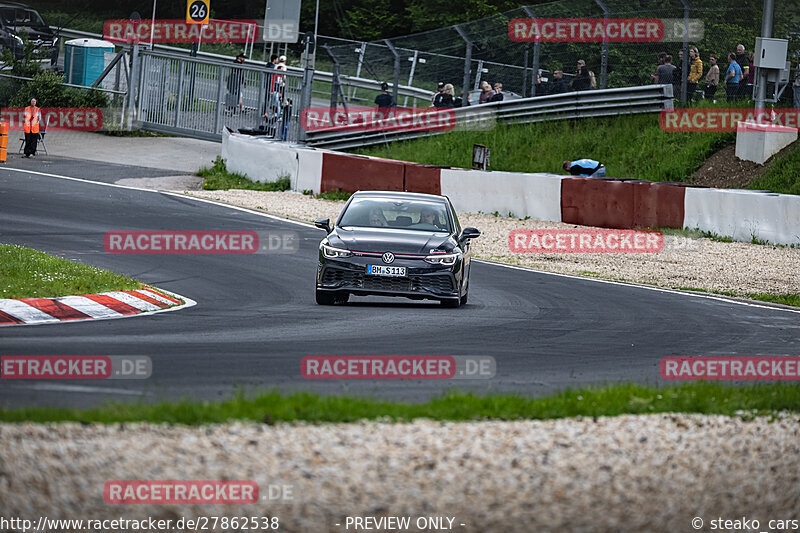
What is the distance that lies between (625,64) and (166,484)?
23.8m

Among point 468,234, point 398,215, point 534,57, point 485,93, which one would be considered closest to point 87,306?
point 398,215

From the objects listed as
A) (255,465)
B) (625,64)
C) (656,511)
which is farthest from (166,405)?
(625,64)

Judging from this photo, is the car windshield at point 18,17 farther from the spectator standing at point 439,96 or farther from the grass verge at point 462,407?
the grass verge at point 462,407

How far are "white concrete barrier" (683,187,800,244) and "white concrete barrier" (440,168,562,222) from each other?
2.95 m

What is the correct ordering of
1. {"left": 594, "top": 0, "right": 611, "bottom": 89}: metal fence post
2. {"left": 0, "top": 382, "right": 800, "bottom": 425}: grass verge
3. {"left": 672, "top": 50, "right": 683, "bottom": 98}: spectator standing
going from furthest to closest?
1. {"left": 594, "top": 0, "right": 611, "bottom": 89}: metal fence post
2. {"left": 672, "top": 50, "right": 683, "bottom": 98}: spectator standing
3. {"left": 0, "top": 382, "right": 800, "bottom": 425}: grass verge

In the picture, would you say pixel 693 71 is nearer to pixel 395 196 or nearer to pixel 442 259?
pixel 395 196

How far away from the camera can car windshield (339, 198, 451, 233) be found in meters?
14.6

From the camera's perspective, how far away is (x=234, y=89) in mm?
32812

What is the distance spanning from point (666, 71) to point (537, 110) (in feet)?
12.9

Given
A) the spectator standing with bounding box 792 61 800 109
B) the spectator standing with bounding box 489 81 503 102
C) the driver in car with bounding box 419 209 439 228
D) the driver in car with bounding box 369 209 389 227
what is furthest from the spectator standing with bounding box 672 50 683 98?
the driver in car with bounding box 369 209 389 227

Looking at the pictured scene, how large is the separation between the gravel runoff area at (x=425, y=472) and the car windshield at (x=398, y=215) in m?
7.06

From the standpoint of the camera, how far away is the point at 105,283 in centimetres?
1359

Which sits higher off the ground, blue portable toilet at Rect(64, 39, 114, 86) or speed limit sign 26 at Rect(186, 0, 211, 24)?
speed limit sign 26 at Rect(186, 0, 211, 24)

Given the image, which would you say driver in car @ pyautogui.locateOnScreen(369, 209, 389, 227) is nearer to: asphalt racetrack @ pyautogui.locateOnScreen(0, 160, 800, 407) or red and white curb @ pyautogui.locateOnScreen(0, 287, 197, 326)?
asphalt racetrack @ pyautogui.locateOnScreen(0, 160, 800, 407)
